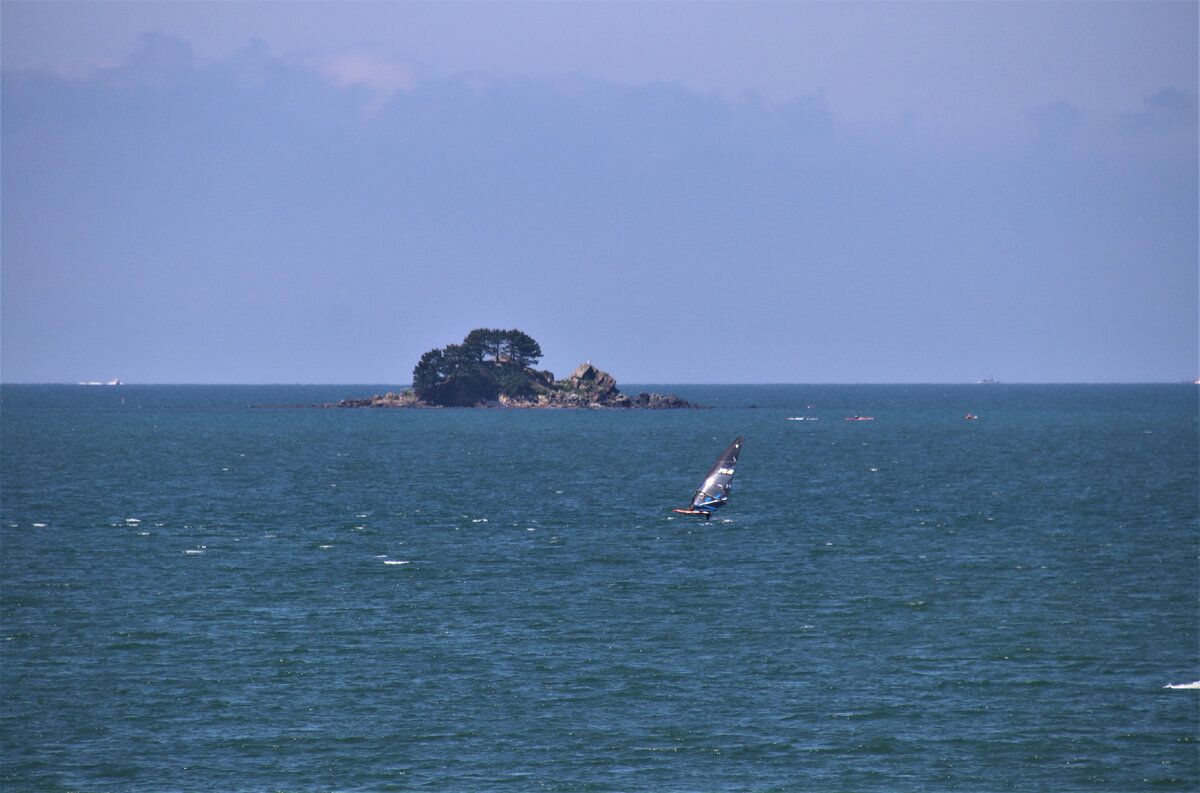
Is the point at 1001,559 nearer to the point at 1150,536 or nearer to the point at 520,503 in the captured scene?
the point at 1150,536

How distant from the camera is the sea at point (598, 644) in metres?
Answer: 31.0

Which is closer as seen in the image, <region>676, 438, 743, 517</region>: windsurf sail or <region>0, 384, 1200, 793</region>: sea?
<region>0, 384, 1200, 793</region>: sea

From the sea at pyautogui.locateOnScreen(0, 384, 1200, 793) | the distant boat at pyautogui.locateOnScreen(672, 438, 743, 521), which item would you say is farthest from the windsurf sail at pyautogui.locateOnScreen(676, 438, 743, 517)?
the sea at pyautogui.locateOnScreen(0, 384, 1200, 793)

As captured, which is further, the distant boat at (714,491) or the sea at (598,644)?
the distant boat at (714,491)

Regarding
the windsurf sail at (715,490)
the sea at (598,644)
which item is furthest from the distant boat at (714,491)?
the sea at (598,644)

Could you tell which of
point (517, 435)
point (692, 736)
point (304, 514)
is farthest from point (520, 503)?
point (517, 435)

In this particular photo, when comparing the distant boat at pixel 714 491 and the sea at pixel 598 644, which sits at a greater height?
the distant boat at pixel 714 491

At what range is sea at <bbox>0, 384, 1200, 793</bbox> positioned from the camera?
3102 cm

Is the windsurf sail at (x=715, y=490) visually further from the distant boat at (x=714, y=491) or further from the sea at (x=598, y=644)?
the sea at (x=598, y=644)

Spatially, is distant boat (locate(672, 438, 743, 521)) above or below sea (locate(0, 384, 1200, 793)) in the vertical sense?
above

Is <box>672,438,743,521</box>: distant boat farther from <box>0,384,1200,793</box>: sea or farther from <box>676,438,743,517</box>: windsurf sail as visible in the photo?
<box>0,384,1200,793</box>: sea

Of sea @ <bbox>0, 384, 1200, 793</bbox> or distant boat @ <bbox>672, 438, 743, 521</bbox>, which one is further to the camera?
distant boat @ <bbox>672, 438, 743, 521</bbox>

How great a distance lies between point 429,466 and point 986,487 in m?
57.7

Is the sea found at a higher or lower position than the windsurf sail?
lower
